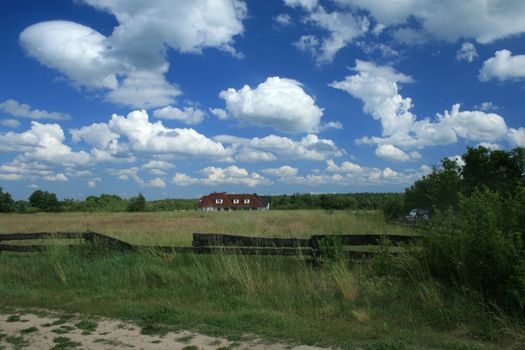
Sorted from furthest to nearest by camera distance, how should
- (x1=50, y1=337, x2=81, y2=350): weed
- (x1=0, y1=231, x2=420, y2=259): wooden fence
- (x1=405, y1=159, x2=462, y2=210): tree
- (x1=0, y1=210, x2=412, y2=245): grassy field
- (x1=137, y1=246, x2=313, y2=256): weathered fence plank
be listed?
(x1=405, y1=159, x2=462, y2=210): tree → (x1=0, y1=210, x2=412, y2=245): grassy field → (x1=137, y1=246, x2=313, y2=256): weathered fence plank → (x1=0, y1=231, x2=420, y2=259): wooden fence → (x1=50, y1=337, x2=81, y2=350): weed

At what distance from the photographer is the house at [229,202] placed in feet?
368

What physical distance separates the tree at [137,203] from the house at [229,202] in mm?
27578

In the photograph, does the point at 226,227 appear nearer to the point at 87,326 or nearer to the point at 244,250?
the point at 244,250

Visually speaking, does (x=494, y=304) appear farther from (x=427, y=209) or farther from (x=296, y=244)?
(x=427, y=209)

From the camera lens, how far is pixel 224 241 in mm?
10750

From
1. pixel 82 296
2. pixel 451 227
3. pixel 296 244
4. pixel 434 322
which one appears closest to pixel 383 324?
pixel 434 322

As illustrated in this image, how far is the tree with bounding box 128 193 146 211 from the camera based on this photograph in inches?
3211

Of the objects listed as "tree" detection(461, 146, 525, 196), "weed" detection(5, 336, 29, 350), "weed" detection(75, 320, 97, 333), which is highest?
"tree" detection(461, 146, 525, 196)

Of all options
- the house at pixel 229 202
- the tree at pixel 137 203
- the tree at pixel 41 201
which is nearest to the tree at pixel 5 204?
the tree at pixel 41 201

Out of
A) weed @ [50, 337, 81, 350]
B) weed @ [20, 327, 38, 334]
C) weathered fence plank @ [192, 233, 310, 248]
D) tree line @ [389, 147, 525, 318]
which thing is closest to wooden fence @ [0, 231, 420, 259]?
weathered fence plank @ [192, 233, 310, 248]

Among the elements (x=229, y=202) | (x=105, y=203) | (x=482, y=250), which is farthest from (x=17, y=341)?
(x=229, y=202)

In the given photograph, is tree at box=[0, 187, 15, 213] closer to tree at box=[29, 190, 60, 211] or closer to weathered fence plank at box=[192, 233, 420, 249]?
tree at box=[29, 190, 60, 211]

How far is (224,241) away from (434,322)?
230 inches

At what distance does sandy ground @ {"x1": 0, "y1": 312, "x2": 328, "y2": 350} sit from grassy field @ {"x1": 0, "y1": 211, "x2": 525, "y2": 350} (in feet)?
0.86
